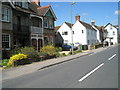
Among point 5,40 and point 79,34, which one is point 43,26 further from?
point 79,34

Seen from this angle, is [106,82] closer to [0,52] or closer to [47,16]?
[0,52]

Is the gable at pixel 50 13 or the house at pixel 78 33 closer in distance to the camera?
the gable at pixel 50 13

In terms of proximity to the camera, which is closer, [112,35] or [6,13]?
[6,13]

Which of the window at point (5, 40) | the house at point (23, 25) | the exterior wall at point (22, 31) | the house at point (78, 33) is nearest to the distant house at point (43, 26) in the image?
the house at point (23, 25)

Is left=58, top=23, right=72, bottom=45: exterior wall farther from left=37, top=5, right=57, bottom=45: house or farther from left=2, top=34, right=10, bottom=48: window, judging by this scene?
left=2, top=34, right=10, bottom=48: window

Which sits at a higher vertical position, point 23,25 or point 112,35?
point 112,35

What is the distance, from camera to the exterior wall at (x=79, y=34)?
4150 cm

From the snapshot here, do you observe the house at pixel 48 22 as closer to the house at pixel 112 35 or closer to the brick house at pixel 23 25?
the brick house at pixel 23 25

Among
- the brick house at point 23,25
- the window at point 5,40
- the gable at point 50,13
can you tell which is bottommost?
the window at point 5,40

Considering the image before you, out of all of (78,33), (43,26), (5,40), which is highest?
(78,33)

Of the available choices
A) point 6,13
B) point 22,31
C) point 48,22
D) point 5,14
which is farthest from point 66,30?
point 5,14

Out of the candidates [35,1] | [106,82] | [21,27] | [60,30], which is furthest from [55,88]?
[60,30]

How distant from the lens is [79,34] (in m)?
42.7

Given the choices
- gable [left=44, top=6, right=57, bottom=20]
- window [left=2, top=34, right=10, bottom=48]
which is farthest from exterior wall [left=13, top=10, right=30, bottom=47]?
gable [left=44, top=6, right=57, bottom=20]
